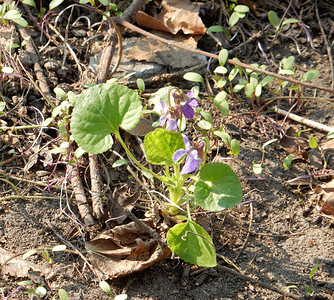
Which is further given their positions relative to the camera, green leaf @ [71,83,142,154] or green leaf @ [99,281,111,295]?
green leaf @ [71,83,142,154]

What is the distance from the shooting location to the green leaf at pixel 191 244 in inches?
70.1

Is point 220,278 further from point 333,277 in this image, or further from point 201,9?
point 201,9

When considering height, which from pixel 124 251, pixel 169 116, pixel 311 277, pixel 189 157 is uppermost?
pixel 169 116

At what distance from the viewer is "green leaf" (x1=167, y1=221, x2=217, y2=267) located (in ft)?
5.84

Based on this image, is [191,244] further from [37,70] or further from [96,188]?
[37,70]

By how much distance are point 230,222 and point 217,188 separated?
0.41 meters

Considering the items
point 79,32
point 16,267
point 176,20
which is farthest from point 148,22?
point 16,267

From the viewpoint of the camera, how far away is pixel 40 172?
7.54 ft

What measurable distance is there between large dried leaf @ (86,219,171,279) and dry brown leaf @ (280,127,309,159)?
3.02ft

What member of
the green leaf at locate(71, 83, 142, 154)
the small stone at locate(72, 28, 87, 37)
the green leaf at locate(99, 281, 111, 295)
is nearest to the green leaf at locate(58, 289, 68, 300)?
the green leaf at locate(99, 281, 111, 295)

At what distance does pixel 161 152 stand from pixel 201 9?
1425mm

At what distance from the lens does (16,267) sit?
193 cm

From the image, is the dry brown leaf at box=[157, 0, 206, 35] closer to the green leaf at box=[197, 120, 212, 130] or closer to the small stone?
the small stone

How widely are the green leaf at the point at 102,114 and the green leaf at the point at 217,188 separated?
355 mm
